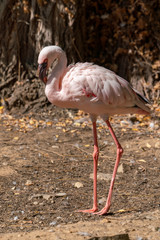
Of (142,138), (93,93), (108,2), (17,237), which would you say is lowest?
(142,138)

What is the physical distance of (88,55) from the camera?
27.1 feet

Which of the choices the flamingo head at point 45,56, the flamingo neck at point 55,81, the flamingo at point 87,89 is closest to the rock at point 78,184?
the flamingo at point 87,89

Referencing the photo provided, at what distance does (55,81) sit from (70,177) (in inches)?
51.1

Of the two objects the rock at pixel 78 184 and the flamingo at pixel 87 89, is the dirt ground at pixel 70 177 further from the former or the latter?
the flamingo at pixel 87 89

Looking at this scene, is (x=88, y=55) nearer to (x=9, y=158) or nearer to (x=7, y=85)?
(x=7, y=85)

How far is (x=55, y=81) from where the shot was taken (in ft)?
13.6

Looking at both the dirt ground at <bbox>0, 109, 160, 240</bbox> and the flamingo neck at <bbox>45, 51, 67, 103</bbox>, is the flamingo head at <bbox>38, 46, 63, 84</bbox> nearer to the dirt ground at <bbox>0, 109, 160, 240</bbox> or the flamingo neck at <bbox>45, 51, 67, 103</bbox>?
the flamingo neck at <bbox>45, 51, 67, 103</bbox>

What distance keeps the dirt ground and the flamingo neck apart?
40.8 inches

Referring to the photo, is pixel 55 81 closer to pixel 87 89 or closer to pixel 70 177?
pixel 87 89

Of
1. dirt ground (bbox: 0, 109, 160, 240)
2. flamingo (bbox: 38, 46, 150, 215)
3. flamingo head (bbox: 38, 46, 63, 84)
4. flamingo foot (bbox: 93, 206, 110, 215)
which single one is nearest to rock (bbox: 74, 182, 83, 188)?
dirt ground (bbox: 0, 109, 160, 240)

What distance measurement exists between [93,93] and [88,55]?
14.1ft

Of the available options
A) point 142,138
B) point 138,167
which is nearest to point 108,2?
point 142,138

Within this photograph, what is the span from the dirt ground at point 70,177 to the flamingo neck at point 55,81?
3.40 feet

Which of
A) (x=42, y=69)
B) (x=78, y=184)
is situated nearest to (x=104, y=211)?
(x=78, y=184)
